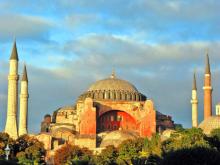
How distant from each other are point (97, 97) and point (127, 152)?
17.8 metres

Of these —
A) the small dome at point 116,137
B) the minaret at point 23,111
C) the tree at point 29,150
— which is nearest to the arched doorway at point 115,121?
the small dome at point 116,137

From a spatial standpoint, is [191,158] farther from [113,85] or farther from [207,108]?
[113,85]

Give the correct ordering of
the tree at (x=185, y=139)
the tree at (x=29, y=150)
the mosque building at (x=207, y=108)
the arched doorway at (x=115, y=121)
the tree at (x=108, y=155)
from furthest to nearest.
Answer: the arched doorway at (x=115, y=121), the mosque building at (x=207, y=108), the tree at (x=29, y=150), the tree at (x=108, y=155), the tree at (x=185, y=139)

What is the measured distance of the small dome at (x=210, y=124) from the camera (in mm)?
67369

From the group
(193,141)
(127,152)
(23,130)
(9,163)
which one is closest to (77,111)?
(23,130)

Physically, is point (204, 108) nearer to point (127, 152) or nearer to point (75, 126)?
point (75, 126)

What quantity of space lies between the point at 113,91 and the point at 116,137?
32.2 feet

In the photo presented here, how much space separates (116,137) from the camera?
64875 mm

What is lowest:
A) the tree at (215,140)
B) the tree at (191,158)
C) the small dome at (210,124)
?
the tree at (191,158)

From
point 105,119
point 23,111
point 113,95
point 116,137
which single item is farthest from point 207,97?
point 23,111

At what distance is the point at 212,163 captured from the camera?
118ft

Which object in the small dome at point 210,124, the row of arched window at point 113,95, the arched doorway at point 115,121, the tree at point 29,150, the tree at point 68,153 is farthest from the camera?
the row of arched window at point 113,95

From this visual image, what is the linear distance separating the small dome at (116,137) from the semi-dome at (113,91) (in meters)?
6.83

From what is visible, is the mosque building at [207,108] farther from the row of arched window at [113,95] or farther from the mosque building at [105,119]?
the row of arched window at [113,95]
